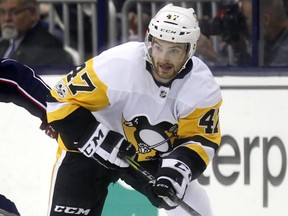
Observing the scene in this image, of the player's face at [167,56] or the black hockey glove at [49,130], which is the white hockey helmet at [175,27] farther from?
the black hockey glove at [49,130]

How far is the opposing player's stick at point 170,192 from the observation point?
4668mm

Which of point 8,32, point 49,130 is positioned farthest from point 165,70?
point 8,32

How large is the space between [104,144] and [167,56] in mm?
421

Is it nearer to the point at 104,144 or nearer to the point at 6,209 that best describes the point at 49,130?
the point at 6,209

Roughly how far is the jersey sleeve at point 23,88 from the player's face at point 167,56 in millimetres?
841

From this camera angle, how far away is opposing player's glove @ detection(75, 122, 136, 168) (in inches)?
183

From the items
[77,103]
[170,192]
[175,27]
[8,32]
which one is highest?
[175,27]

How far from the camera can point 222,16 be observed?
20.1 ft

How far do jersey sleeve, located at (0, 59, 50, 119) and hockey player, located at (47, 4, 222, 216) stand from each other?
0.44m

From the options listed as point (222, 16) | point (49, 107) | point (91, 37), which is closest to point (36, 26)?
point (91, 37)

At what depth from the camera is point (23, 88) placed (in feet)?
17.4

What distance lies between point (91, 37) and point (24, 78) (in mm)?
1011

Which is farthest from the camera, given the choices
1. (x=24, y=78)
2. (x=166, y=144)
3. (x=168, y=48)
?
(x=24, y=78)

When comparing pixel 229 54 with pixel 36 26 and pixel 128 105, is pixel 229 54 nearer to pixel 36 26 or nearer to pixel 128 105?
pixel 36 26
